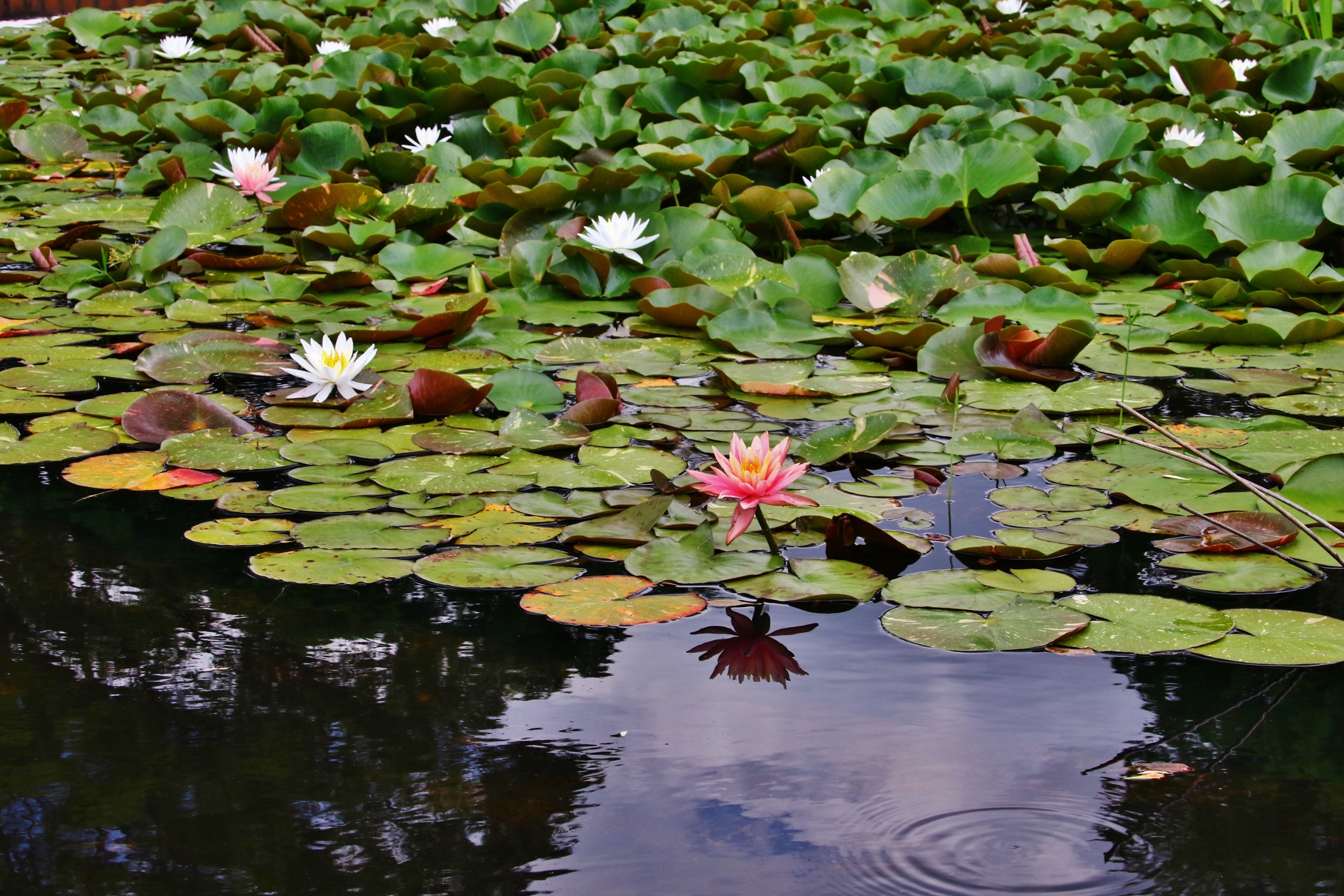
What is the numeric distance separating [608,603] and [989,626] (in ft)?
1.54

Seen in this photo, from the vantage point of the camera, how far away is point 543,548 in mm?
1676

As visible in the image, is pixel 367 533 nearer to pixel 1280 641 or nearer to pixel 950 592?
pixel 950 592

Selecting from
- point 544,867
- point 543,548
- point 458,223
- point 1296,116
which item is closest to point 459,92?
point 458,223

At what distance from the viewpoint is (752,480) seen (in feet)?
4.92

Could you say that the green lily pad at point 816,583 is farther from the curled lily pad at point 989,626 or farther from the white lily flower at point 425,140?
the white lily flower at point 425,140

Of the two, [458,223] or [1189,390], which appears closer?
[1189,390]

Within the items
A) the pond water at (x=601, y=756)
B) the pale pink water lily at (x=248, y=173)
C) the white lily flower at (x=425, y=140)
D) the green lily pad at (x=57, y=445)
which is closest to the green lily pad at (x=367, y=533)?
the pond water at (x=601, y=756)

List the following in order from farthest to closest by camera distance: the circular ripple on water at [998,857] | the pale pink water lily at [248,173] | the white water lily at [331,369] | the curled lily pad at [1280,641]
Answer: the pale pink water lily at [248,173], the white water lily at [331,369], the curled lily pad at [1280,641], the circular ripple on water at [998,857]

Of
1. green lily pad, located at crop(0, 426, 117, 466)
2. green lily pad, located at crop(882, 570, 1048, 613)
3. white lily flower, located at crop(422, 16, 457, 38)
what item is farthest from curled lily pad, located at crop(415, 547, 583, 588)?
white lily flower, located at crop(422, 16, 457, 38)

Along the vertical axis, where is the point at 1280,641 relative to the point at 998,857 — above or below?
above

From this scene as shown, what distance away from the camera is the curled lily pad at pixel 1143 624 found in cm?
139

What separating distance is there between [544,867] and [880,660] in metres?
0.51

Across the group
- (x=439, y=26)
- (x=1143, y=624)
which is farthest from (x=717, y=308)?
(x=439, y=26)

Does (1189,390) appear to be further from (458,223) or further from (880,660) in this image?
(458,223)
